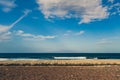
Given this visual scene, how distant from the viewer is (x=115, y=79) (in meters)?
21.8

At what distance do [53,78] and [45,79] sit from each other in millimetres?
973

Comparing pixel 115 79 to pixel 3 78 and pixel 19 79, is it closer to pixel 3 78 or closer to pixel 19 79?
pixel 19 79

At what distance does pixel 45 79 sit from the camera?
2191 centimetres

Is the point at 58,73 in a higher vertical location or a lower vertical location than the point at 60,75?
higher

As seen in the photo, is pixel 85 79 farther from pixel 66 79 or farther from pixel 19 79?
pixel 19 79

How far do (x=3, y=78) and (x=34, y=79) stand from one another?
2.92 meters

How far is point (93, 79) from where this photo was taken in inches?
859

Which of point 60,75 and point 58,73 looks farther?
point 58,73

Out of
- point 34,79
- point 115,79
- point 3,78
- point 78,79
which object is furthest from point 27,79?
point 115,79

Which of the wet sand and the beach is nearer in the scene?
the wet sand

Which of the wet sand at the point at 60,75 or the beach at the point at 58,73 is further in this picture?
the beach at the point at 58,73

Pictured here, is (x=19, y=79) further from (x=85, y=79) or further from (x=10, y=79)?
(x=85, y=79)

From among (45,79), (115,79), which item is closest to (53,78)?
(45,79)

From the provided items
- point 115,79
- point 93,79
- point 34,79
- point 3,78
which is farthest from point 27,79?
point 115,79
